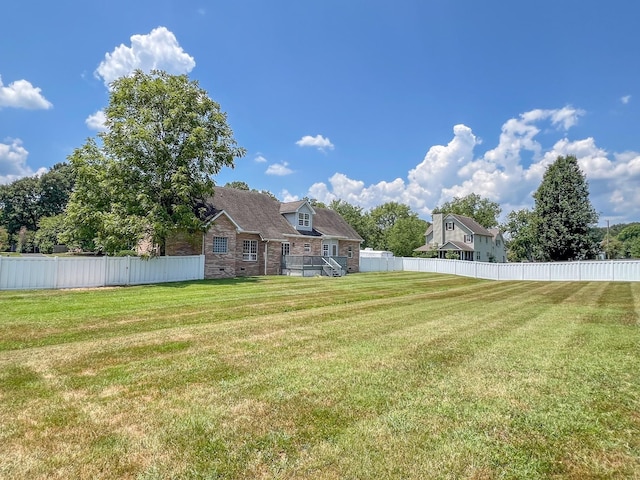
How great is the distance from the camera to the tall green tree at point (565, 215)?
32.5m

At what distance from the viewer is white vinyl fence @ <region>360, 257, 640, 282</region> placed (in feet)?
83.7

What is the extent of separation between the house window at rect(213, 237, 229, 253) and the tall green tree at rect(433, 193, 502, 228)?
53.4m

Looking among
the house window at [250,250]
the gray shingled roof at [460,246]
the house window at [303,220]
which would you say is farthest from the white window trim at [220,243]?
the gray shingled roof at [460,246]

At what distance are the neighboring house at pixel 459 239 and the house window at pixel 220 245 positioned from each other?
1278 inches

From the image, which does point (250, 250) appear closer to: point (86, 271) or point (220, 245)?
point (220, 245)

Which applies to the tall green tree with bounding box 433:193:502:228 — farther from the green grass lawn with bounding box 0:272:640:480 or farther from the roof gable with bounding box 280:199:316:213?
the green grass lawn with bounding box 0:272:640:480

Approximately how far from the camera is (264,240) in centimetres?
2530

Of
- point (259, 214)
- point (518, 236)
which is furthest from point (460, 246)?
point (259, 214)

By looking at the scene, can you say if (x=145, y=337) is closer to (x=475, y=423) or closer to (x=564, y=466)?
(x=475, y=423)

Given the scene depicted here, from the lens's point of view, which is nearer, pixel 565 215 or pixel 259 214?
pixel 259 214

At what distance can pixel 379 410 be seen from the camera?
148 inches

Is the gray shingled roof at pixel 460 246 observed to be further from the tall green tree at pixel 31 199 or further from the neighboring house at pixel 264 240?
the tall green tree at pixel 31 199

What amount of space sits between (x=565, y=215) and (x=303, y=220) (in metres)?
23.6

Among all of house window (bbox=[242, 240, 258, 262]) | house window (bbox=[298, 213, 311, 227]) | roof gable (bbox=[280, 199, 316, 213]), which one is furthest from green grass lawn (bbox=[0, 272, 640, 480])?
house window (bbox=[298, 213, 311, 227])
